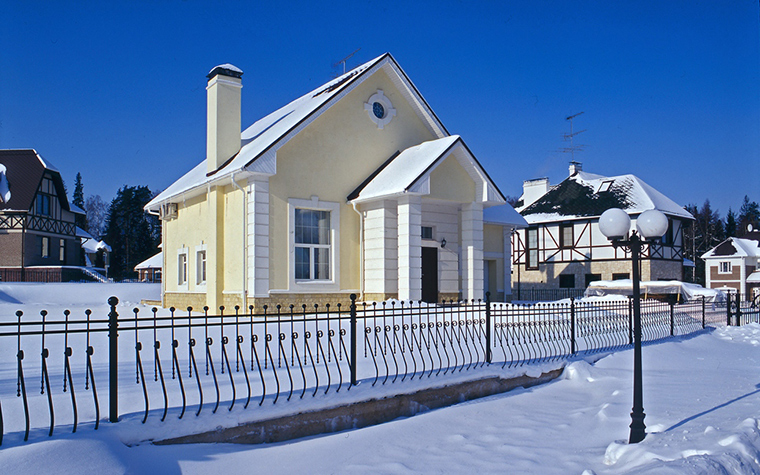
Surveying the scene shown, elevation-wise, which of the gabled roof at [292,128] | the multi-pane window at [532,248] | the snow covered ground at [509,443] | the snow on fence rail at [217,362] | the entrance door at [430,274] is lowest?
the snow covered ground at [509,443]

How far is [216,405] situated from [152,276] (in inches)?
1886

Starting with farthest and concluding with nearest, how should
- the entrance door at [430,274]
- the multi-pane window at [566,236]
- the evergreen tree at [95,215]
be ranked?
the evergreen tree at [95,215], the multi-pane window at [566,236], the entrance door at [430,274]

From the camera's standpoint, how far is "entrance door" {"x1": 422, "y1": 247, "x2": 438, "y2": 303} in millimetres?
16344

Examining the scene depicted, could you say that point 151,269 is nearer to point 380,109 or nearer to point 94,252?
point 94,252

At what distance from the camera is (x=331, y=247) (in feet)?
50.4

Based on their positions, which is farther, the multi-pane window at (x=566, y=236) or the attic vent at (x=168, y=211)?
the multi-pane window at (x=566, y=236)

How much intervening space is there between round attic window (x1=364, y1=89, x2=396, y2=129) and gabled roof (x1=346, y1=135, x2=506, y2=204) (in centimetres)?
110

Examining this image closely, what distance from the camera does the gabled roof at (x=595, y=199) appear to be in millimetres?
33156

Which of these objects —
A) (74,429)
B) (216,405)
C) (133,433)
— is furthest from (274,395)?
(74,429)

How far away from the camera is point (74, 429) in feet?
16.5

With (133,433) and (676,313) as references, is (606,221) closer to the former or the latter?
(133,433)

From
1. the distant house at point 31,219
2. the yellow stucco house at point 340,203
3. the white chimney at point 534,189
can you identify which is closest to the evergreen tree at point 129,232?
the distant house at point 31,219

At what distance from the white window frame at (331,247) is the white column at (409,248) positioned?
1714 millimetres

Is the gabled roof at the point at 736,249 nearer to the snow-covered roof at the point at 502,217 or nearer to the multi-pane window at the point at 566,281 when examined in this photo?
the multi-pane window at the point at 566,281
